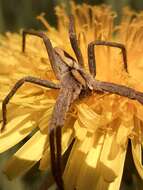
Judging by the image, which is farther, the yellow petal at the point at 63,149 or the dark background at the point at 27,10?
the dark background at the point at 27,10

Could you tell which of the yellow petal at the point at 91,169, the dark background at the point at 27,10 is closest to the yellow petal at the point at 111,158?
the yellow petal at the point at 91,169

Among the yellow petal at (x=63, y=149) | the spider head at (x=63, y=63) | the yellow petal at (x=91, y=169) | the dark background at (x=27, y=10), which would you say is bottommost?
the yellow petal at (x=91, y=169)

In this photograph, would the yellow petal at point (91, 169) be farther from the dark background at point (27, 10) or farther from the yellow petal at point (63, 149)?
the dark background at point (27, 10)

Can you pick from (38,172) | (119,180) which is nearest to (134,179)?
(119,180)

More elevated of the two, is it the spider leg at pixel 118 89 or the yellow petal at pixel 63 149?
the spider leg at pixel 118 89

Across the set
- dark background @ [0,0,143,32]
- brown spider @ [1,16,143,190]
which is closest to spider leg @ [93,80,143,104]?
brown spider @ [1,16,143,190]

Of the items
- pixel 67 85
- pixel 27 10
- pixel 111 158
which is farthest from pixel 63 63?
pixel 27 10
